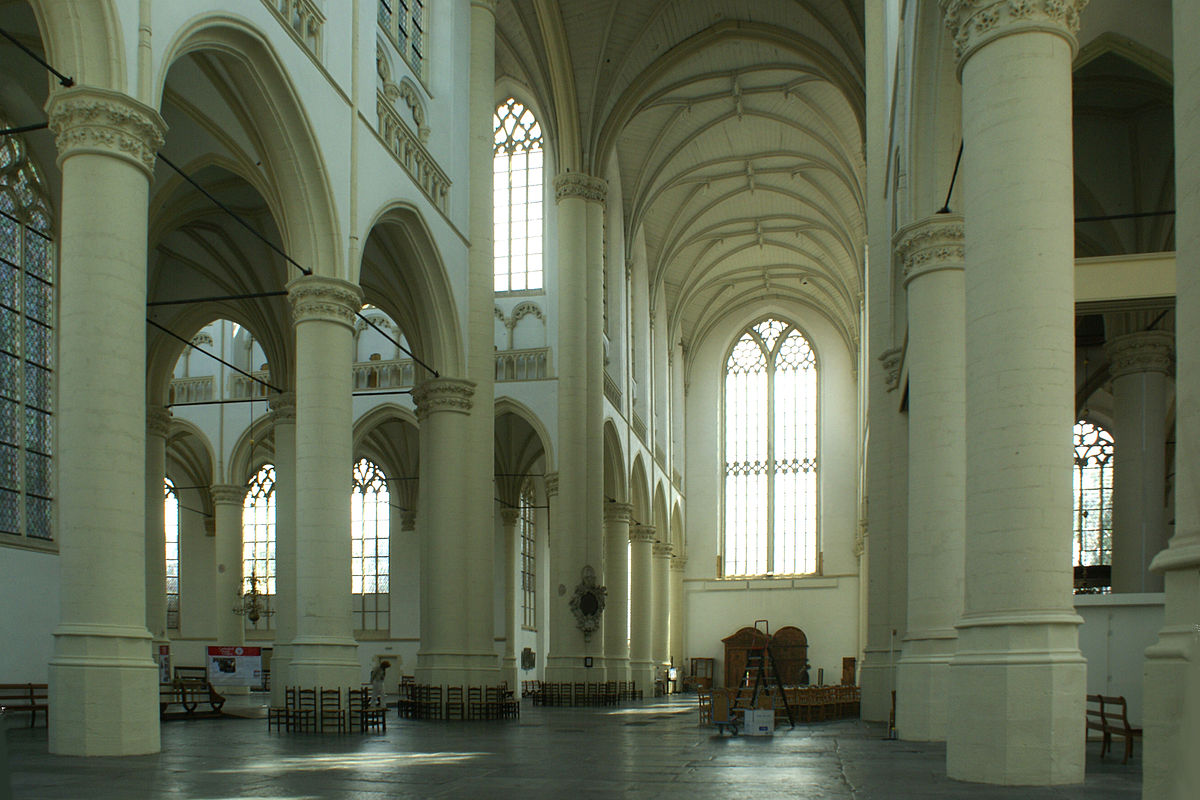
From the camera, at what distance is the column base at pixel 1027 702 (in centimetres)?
871

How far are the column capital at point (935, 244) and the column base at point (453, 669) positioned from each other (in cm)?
1137

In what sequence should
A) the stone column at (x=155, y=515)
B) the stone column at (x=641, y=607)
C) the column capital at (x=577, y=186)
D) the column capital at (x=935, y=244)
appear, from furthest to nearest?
the stone column at (x=641, y=607) < the column capital at (x=577, y=186) < the stone column at (x=155, y=515) < the column capital at (x=935, y=244)

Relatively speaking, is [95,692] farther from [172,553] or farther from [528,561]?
[172,553]

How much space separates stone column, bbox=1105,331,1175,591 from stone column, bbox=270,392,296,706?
1363 cm

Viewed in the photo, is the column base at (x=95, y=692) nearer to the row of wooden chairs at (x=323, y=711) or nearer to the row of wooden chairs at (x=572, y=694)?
the row of wooden chairs at (x=323, y=711)

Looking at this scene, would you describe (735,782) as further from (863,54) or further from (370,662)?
(370,662)

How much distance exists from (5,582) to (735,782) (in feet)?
41.2

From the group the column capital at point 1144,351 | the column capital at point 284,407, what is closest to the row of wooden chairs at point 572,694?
the column capital at point 284,407

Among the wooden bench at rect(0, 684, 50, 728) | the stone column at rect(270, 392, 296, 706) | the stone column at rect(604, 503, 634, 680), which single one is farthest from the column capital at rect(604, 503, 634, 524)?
the wooden bench at rect(0, 684, 50, 728)

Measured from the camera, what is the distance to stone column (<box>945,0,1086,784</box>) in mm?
8805

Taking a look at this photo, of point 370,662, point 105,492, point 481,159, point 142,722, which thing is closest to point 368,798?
point 142,722

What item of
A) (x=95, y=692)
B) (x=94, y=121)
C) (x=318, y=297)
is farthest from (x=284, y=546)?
(x=94, y=121)

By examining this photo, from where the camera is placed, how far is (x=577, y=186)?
3142cm

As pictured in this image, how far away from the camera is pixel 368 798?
8484 millimetres
